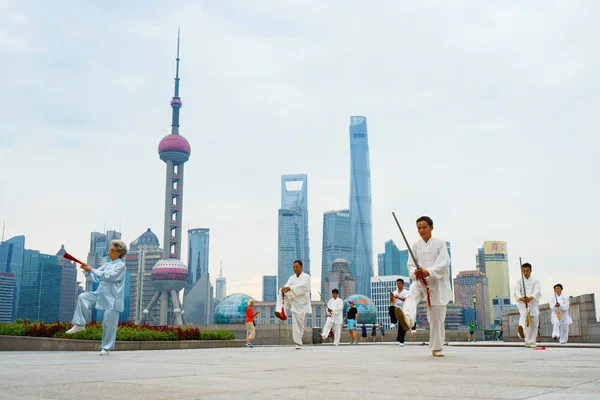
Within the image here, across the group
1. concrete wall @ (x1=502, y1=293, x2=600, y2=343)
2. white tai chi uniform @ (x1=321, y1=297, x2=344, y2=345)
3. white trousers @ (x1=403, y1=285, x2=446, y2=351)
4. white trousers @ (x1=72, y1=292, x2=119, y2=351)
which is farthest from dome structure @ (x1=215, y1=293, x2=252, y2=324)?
white trousers @ (x1=403, y1=285, x2=446, y2=351)

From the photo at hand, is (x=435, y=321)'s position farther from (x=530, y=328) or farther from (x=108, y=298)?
(x=530, y=328)

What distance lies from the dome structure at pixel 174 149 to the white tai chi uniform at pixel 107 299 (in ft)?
572

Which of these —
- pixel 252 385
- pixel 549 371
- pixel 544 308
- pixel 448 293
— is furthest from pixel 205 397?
pixel 544 308

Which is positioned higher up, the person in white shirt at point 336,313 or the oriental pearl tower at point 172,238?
the oriental pearl tower at point 172,238

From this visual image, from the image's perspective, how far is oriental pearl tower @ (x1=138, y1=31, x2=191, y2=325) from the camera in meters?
172

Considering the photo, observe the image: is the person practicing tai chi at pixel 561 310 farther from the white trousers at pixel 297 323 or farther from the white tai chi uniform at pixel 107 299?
the white tai chi uniform at pixel 107 299

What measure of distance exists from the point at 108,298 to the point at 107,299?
0.03 metres

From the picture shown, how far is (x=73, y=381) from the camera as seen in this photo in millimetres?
4594

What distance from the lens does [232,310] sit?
103250 millimetres

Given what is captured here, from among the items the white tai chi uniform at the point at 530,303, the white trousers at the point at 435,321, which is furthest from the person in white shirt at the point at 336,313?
the white trousers at the point at 435,321

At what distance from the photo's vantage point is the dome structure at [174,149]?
182 m

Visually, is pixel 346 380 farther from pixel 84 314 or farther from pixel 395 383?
pixel 84 314

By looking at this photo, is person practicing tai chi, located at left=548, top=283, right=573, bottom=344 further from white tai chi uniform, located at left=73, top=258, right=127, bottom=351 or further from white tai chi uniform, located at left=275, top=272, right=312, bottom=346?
white tai chi uniform, located at left=73, top=258, right=127, bottom=351

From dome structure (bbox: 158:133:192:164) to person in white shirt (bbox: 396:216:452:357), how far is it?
580 ft
